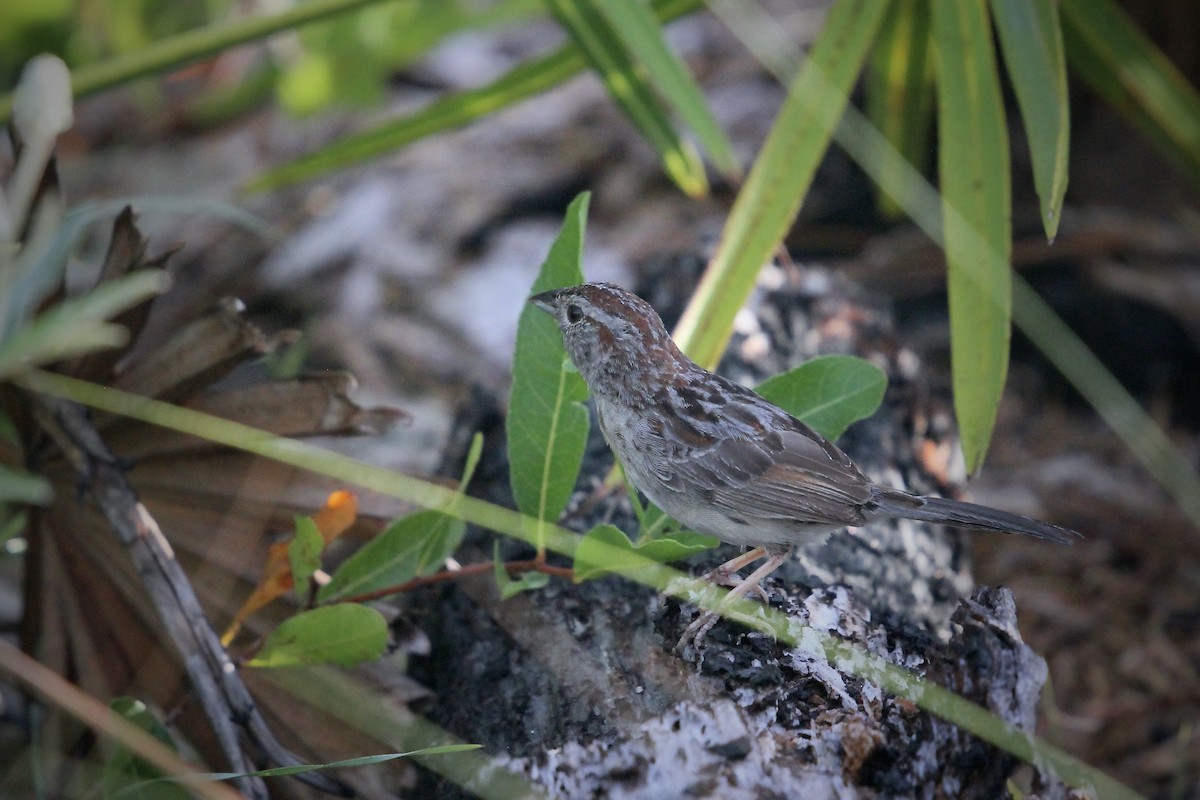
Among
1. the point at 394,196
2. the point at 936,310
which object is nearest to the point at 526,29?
the point at 394,196

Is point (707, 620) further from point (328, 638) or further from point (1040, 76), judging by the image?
point (1040, 76)

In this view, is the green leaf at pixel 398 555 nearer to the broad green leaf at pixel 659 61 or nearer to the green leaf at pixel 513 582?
the green leaf at pixel 513 582

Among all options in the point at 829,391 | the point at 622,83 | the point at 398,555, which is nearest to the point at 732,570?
the point at 829,391

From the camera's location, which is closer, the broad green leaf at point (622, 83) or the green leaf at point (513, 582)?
the green leaf at point (513, 582)

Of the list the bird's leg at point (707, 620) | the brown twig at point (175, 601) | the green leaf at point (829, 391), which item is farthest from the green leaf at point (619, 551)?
the brown twig at point (175, 601)

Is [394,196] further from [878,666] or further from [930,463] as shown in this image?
[878,666]

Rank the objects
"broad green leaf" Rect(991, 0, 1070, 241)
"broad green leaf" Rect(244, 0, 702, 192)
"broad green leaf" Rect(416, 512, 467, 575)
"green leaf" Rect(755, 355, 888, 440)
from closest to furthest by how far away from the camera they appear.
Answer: "broad green leaf" Rect(416, 512, 467, 575)
"green leaf" Rect(755, 355, 888, 440)
"broad green leaf" Rect(991, 0, 1070, 241)
"broad green leaf" Rect(244, 0, 702, 192)

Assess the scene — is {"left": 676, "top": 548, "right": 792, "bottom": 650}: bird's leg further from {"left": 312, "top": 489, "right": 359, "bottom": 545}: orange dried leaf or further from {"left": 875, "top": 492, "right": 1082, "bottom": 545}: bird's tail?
{"left": 312, "top": 489, "right": 359, "bottom": 545}: orange dried leaf

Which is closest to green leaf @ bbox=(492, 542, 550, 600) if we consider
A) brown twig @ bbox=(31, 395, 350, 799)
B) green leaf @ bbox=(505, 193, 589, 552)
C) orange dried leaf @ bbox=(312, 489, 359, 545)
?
green leaf @ bbox=(505, 193, 589, 552)
